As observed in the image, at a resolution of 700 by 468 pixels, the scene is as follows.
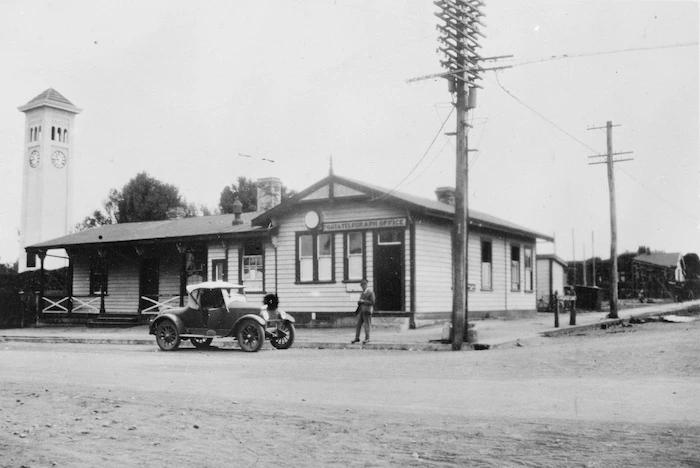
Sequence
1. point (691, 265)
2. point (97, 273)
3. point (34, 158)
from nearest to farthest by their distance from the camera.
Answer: point (97, 273) → point (34, 158) → point (691, 265)

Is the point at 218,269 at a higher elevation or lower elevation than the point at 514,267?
lower

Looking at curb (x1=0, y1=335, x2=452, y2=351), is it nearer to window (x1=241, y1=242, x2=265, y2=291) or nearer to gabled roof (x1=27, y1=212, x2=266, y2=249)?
window (x1=241, y1=242, x2=265, y2=291)

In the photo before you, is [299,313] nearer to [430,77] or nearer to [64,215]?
[430,77]

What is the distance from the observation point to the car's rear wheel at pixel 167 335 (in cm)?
1859

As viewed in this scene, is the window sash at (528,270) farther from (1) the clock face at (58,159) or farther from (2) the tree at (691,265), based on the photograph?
(1) the clock face at (58,159)

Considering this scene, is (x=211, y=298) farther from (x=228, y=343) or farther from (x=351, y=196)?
(x=351, y=196)

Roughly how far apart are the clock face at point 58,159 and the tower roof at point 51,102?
145 inches

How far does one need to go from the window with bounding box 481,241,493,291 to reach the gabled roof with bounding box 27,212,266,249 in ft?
26.5

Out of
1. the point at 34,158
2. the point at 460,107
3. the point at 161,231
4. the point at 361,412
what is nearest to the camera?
the point at 361,412

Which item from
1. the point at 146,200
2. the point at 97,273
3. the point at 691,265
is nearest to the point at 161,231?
the point at 97,273

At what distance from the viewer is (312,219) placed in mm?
25359

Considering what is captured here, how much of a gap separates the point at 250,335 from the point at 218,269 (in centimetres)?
1132

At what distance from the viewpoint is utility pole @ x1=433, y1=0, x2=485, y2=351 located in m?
17.4

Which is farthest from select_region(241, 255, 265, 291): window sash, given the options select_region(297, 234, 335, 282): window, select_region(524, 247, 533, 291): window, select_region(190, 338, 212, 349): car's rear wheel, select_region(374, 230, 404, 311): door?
select_region(524, 247, 533, 291): window
